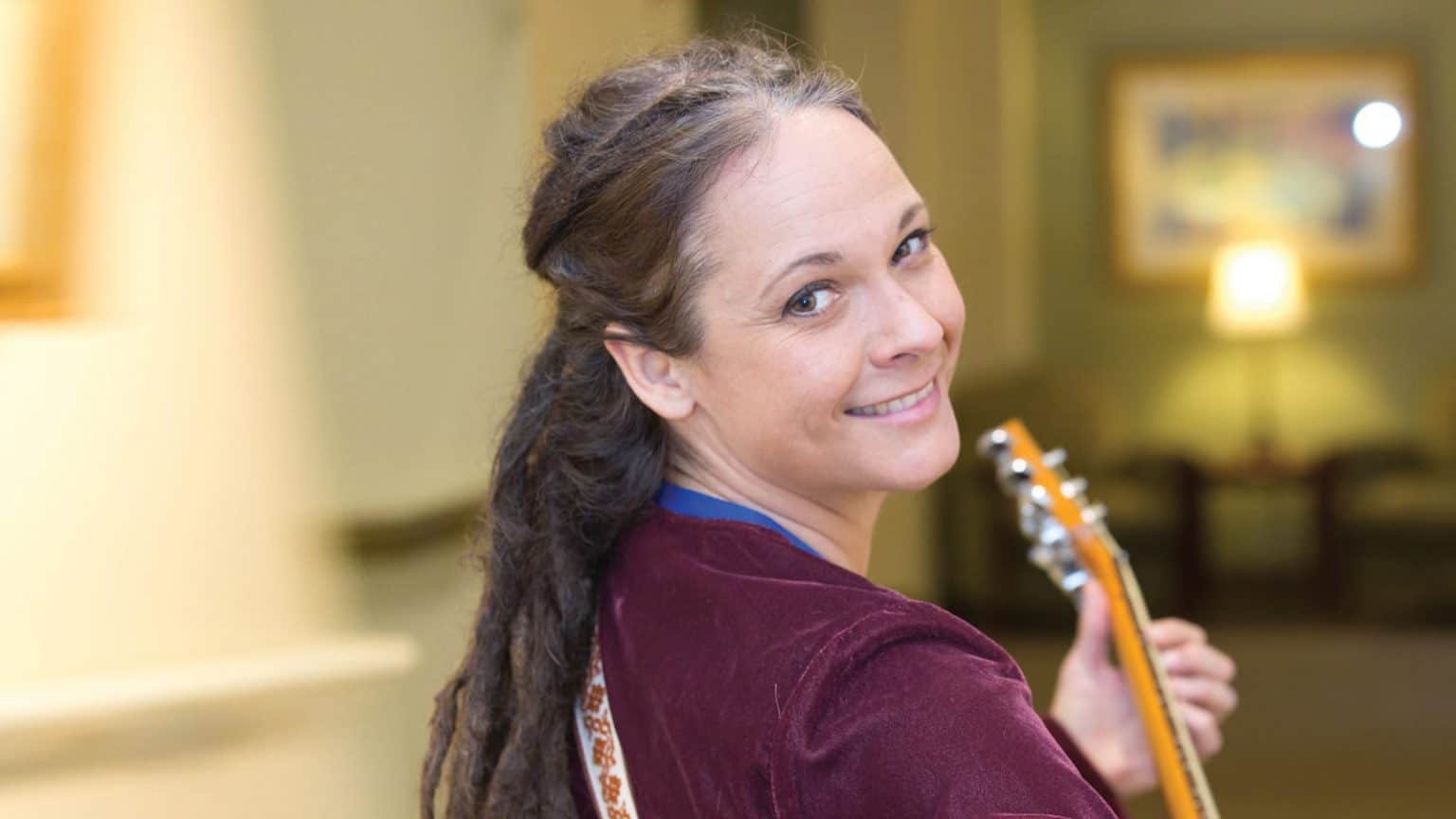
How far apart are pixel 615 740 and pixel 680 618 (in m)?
0.11

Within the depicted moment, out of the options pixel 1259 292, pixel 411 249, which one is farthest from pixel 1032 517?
pixel 1259 292

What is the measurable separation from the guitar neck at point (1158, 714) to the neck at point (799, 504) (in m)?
0.34

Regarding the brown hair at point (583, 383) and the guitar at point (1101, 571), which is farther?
the guitar at point (1101, 571)

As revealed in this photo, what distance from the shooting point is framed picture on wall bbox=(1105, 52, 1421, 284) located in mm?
6367

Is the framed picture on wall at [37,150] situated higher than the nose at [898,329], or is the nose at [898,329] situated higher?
the framed picture on wall at [37,150]

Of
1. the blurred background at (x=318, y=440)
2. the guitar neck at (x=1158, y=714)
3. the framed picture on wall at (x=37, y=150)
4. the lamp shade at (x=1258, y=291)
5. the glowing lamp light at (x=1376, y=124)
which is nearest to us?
the guitar neck at (x=1158, y=714)

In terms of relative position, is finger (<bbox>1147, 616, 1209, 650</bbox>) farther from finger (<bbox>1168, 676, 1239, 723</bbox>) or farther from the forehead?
the forehead

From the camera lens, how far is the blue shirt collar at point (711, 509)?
3.21ft

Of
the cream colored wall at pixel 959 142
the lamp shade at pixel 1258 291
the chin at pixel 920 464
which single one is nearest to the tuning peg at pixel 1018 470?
the chin at pixel 920 464

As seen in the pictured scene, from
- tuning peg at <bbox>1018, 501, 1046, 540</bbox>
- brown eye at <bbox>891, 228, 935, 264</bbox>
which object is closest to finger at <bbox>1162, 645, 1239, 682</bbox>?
tuning peg at <bbox>1018, 501, 1046, 540</bbox>

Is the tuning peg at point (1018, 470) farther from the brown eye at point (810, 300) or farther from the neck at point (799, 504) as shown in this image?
the brown eye at point (810, 300)

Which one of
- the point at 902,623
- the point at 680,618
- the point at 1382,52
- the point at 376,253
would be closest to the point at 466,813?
the point at 680,618

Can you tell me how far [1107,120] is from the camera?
681 centimetres

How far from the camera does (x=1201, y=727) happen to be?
1345mm
